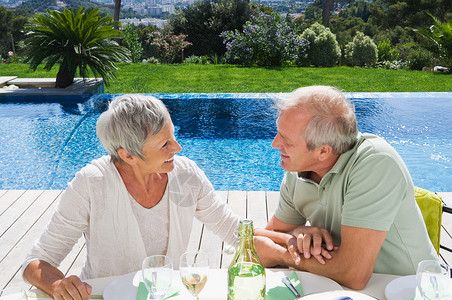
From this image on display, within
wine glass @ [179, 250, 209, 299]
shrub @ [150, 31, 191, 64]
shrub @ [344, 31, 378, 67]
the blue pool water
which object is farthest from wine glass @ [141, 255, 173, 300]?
shrub @ [150, 31, 191, 64]

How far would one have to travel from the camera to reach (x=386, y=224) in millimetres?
1434

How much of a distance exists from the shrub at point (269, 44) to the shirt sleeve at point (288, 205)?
867 cm

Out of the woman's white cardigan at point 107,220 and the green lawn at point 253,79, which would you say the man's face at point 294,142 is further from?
the green lawn at point 253,79

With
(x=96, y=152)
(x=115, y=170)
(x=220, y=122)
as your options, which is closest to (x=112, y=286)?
(x=115, y=170)

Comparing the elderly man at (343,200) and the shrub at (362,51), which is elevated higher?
the elderly man at (343,200)

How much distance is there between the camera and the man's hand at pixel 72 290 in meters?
1.28

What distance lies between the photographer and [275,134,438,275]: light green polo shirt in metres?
1.45

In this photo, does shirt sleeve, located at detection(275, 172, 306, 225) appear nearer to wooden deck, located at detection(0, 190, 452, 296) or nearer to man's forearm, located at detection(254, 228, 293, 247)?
man's forearm, located at detection(254, 228, 293, 247)

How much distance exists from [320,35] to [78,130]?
6.92m

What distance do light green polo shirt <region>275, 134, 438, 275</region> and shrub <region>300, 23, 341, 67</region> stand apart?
31.7ft

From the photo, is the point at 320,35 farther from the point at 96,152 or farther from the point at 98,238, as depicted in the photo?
the point at 98,238

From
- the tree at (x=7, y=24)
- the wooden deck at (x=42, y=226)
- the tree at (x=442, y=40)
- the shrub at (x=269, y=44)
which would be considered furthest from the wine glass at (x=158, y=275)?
the tree at (x=7, y=24)

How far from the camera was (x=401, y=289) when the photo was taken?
129 cm

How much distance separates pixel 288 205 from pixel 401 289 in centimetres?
62
